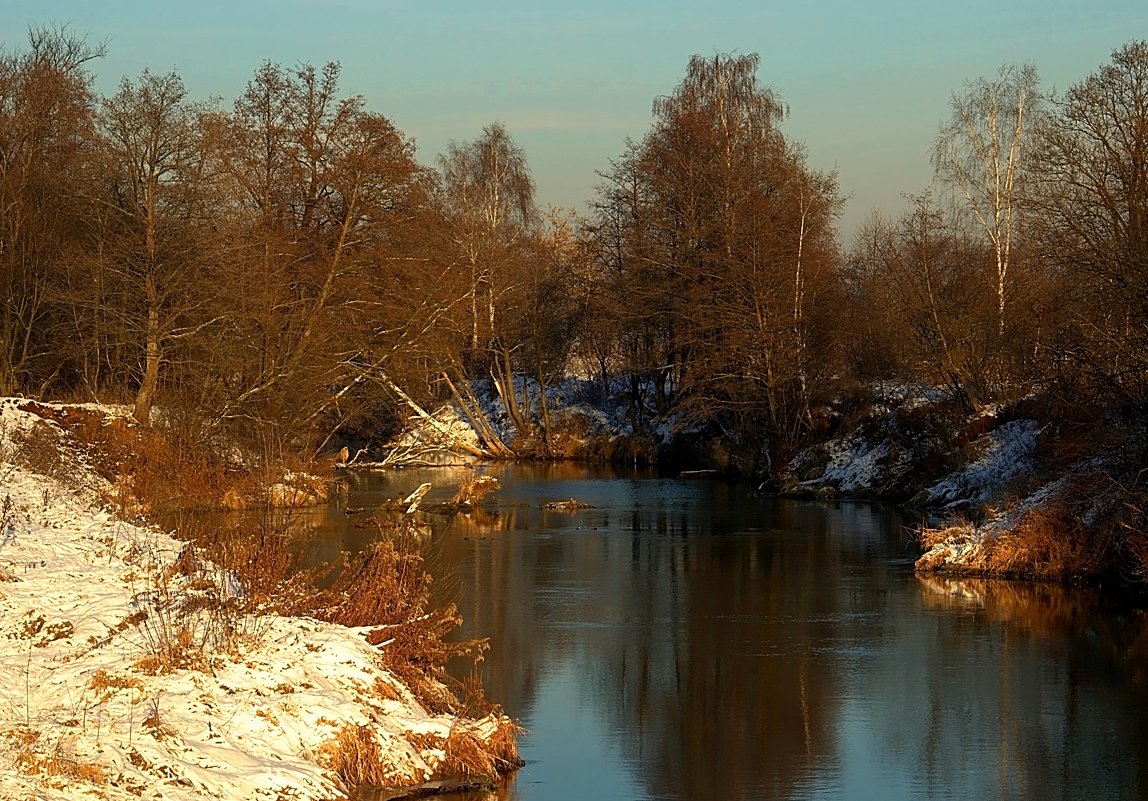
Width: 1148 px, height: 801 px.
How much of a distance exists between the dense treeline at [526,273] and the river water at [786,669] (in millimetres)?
4654

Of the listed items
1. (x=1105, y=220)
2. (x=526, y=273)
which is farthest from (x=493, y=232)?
(x=1105, y=220)

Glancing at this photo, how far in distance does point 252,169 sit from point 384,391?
698 cm

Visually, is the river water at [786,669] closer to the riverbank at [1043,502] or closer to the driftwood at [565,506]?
the riverbank at [1043,502]

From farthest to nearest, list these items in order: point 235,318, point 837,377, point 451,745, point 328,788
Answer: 1. point 837,377
2. point 235,318
3. point 451,745
4. point 328,788

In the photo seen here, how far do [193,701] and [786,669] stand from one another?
7879mm

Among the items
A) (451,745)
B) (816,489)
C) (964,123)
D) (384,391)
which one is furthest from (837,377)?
(451,745)

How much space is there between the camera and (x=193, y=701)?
31.5ft

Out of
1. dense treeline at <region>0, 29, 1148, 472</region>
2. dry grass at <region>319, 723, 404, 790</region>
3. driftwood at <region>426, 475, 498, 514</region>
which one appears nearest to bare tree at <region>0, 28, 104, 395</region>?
dense treeline at <region>0, 29, 1148, 472</region>

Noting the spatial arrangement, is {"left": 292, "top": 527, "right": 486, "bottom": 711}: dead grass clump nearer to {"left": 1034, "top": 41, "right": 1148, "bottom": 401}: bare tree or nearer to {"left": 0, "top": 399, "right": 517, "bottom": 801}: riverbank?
{"left": 0, "top": 399, "right": 517, "bottom": 801}: riverbank

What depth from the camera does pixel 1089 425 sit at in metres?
20.7

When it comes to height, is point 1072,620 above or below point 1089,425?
below

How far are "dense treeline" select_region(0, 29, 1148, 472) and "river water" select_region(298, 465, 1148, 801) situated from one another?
465 cm

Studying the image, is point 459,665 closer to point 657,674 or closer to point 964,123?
point 657,674

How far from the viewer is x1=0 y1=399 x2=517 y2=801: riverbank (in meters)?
8.56
